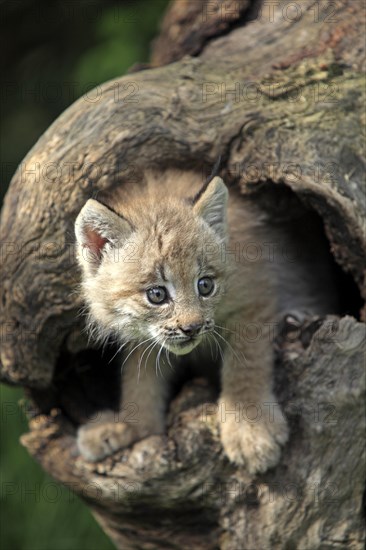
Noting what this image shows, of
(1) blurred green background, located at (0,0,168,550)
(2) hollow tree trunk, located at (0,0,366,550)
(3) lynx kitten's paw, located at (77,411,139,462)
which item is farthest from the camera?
(1) blurred green background, located at (0,0,168,550)

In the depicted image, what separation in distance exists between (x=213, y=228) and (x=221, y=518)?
1515 mm

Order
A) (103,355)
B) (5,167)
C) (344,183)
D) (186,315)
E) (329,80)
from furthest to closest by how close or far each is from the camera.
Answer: (5,167)
(103,355)
(329,80)
(344,183)
(186,315)

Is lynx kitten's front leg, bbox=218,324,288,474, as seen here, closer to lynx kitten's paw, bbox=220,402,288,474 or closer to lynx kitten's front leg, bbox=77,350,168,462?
lynx kitten's paw, bbox=220,402,288,474

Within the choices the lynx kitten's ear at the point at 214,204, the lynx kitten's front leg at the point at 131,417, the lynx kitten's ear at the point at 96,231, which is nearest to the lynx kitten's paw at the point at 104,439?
the lynx kitten's front leg at the point at 131,417

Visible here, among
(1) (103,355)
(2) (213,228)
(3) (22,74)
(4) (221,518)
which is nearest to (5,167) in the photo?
(3) (22,74)

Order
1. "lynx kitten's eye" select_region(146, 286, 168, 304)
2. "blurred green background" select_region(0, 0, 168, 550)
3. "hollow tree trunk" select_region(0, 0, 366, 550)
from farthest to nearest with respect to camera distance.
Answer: "blurred green background" select_region(0, 0, 168, 550), "hollow tree trunk" select_region(0, 0, 366, 550), "lynx kitten's eye" select_region(146, 286, 168, 304)

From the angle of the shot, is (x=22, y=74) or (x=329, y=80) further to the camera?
(x=22, y=74)

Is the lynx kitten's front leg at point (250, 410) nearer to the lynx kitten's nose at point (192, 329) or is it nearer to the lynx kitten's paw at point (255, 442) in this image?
the lynx kitten's paw at point (255, 442)

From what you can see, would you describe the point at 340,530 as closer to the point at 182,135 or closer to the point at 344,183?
the point at 344,183

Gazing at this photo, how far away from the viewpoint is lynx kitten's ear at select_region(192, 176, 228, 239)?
12.1 feet

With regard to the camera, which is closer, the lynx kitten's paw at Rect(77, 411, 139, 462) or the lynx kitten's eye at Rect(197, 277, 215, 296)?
the lynx kitten's eye at Rect(197, 277, 215, 296)

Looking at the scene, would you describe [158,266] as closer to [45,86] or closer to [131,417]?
[131,417]

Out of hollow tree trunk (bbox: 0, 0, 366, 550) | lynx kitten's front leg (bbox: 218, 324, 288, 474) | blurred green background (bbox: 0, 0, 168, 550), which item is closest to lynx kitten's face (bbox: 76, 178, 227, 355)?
hollow tree trunk (bbox: 0, 0, 366, 550)

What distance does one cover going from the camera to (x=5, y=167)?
6961 mm
